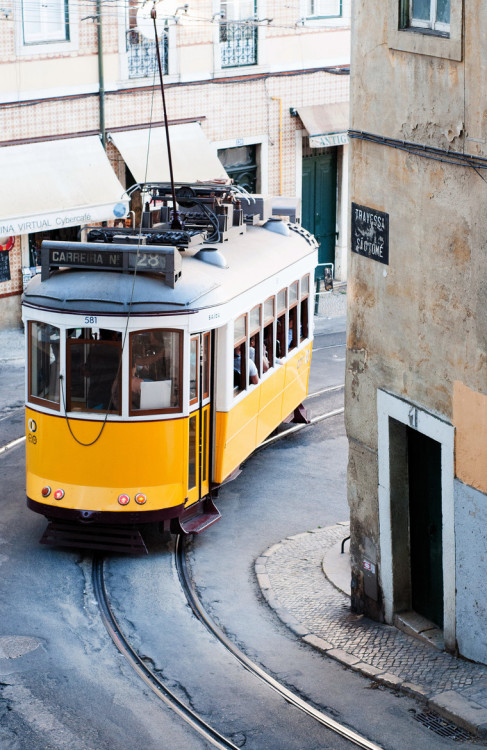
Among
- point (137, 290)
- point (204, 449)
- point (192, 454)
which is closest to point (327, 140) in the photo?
point (204, 449)

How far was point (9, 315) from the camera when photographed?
24141 mm

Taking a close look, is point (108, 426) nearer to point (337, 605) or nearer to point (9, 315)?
point (337, 605)

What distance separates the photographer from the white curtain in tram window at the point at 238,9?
86.6ft

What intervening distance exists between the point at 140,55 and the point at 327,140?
15.3 feet

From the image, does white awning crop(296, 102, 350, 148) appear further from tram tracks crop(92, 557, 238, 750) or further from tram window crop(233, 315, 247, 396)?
tram tracks crop(92, 557, 238, 750)

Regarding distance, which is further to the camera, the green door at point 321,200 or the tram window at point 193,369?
the green door at point 321,200

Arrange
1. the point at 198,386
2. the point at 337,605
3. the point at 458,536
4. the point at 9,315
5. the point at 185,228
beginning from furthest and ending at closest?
the point at 9,315
the point at 185,228
the point at 198,386
the point at 337,605
the point at 458,536

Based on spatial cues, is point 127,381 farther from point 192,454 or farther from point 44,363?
point 192,454

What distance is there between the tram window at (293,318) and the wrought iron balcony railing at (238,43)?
33.6ft

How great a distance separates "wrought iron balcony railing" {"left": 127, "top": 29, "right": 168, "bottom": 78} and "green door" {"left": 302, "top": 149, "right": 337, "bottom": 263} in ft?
14.9

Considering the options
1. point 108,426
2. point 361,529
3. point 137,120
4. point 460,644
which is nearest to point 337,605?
point 361,529

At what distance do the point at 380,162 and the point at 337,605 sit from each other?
424 cm

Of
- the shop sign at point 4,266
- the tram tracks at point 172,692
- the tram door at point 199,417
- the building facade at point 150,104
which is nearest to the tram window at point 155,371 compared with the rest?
the tram door at point 199,417

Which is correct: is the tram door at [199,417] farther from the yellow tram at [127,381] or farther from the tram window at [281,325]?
the tram window at [281,325]
